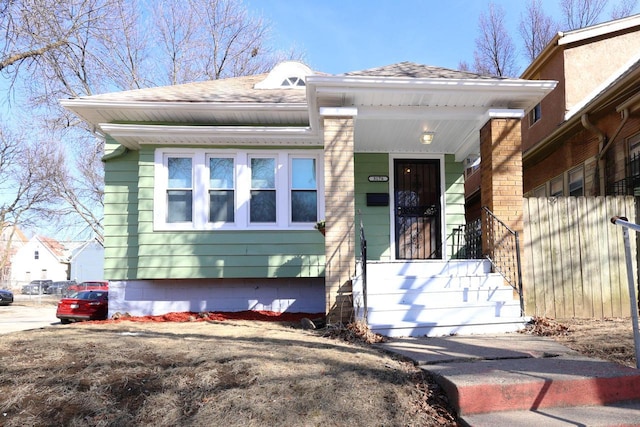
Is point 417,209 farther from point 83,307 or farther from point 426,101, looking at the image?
point 83,307

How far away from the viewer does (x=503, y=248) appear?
6.20m

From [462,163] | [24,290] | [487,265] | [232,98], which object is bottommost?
[24,290]

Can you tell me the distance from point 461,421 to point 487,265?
3640mm

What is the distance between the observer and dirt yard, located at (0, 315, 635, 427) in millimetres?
2867

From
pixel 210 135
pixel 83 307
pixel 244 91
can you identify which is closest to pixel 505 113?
pixel 210 135

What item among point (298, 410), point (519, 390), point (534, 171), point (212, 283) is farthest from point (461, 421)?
point (534, 171)

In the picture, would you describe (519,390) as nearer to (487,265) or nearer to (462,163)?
(487,265)

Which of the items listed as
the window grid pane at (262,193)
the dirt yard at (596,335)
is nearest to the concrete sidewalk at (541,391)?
the dirt yard at (596,335)

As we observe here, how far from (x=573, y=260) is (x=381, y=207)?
131 inches

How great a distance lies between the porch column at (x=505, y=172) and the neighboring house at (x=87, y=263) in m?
54.7

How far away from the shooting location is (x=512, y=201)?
20.6 feet

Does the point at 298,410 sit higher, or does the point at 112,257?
the point at 112,257

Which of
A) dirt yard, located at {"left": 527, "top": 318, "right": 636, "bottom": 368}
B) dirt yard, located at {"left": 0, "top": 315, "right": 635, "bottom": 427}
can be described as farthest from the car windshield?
dirt yard, located at {"left": 527, "top": 318, "right": 636, "bottom": 368}

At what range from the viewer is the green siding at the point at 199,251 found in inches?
310
